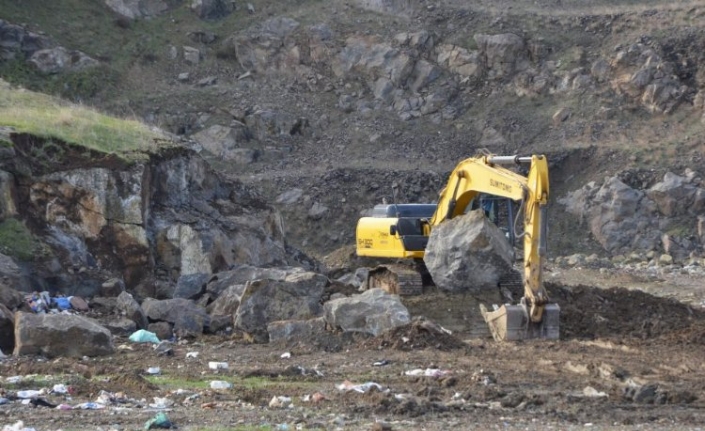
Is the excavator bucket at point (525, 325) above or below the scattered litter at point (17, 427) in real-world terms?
below

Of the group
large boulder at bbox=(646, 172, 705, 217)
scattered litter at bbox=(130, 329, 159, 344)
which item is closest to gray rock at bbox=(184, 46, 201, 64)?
large boulder at bbox=(646, 172, 705, 217)

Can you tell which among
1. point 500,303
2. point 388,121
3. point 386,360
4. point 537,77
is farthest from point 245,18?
point 386,360

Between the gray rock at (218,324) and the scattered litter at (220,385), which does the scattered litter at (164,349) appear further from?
the scattered litter at (220,385)

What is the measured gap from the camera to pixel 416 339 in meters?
15.4

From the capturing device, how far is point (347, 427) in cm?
929

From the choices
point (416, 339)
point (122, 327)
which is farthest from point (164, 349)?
point (416, 339)

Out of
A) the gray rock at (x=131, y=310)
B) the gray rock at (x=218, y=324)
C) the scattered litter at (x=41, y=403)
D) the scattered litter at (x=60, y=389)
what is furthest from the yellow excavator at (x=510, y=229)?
the scattered litter at (x=41, y=403)

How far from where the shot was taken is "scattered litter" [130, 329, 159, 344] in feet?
53.0

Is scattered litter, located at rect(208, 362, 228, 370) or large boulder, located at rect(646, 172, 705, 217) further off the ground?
large boulder, located at rect(646, 172, 705, 217)

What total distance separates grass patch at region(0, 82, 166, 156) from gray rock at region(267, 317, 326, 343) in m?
7.99

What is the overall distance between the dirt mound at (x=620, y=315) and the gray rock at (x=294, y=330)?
12.2 feet

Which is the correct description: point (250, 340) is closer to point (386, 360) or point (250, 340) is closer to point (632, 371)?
point (386, 360)

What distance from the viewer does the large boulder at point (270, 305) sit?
1761 centimetres

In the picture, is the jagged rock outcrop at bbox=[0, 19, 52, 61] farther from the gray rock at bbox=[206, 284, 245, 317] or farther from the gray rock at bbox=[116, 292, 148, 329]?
the gray rock at bbox=[116, 292, 148, 329]
